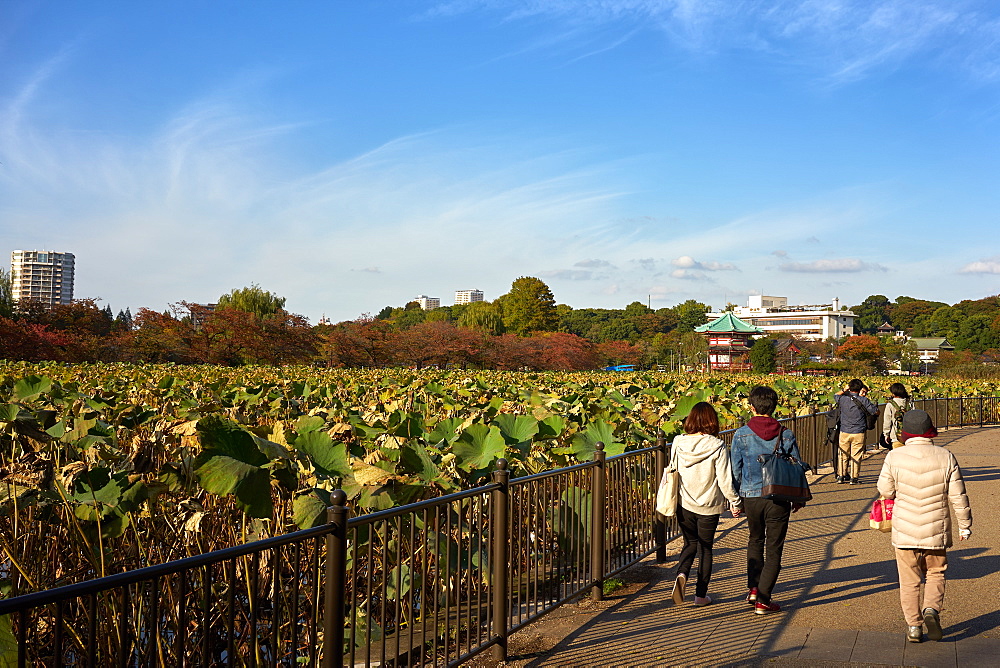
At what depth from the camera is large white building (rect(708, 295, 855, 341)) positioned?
14800 centimetres

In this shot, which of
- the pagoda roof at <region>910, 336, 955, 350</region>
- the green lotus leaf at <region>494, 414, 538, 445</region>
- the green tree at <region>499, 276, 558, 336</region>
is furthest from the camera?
the pagoda roof at <region>910, 336, 955, 350</region>

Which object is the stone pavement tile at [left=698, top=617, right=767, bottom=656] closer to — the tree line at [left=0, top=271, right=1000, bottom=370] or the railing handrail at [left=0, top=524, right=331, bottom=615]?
the railing handrail at [left=0, top=524, right=331, bottom=615]

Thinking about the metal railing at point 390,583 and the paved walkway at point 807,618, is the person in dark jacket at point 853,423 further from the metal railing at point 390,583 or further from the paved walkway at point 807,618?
the metal railing at point 390,583

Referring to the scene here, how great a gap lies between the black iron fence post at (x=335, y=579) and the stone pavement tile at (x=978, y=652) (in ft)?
10.8

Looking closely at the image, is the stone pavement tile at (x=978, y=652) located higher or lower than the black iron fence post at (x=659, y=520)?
lower

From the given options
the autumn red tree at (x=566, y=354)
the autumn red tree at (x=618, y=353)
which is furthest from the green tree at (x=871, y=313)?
the autumn red tree at (x=566, y=354)

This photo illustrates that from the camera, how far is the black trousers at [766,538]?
4941 mm

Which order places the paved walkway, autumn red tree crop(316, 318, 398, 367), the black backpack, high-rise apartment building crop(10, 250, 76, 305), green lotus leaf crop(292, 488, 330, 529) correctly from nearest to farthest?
green lotus leaf crop(292, 488, 330, 529) < the paved walkway < the black backpack < autumn red tree crop(316, 318, 398, 367) < high-rise apartment building crop(10, 250, 76, 305)

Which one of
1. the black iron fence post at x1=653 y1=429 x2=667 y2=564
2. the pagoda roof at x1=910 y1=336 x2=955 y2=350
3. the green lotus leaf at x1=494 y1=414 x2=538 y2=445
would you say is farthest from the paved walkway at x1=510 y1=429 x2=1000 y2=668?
the pagoda roof at x1=910 y1=336 x2=955 y2=350

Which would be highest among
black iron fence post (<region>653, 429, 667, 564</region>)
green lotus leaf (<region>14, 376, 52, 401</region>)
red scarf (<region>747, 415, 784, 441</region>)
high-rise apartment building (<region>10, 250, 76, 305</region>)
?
high-rise apartment building (<region>10, 250, 76, 305</region>)

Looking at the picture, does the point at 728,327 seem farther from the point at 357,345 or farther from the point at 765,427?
the point at 765,427

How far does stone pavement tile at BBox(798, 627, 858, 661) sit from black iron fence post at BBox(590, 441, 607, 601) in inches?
53.3

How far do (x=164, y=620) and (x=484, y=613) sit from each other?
1937mm

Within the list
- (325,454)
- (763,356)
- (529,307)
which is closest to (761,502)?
(325,454)
